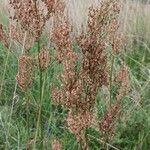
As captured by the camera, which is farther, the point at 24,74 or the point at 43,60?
the point at 24,74

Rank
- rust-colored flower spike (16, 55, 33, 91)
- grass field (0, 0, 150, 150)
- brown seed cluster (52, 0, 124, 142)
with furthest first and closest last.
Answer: grass field (0, 0, 150, 150), rust-colored flower spike (16, 55, 33, 91), brown seed cluster (52, 0, 124, 142)

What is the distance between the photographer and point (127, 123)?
3.37 m

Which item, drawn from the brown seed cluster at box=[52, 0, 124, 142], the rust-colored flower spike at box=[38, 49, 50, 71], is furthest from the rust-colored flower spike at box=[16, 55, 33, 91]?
the brown seed cluster at box=[52, 0, 124, 142]

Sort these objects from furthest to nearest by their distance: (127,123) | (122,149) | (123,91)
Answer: (127,123), (122,149), (123,91)

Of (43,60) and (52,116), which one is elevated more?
(43,60)

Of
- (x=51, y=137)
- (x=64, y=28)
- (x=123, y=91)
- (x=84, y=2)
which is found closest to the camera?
(x=64, y=28)

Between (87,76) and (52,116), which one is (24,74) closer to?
(87,76)

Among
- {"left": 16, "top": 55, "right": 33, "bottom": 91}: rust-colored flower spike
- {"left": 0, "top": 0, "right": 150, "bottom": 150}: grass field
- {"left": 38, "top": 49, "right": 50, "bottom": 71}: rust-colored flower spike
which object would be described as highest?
{"left": 38, "top": 49, "right": 50, "bottom": 71}: rust-colored flower spike

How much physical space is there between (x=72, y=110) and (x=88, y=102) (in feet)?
0.24

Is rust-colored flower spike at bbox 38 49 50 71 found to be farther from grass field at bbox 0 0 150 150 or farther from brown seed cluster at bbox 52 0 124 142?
grass field at bbox 0 0 150 150

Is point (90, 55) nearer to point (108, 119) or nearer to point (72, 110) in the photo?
point (72, 110)

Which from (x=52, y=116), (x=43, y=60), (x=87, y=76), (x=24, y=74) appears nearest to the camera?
(x=87, y=76)

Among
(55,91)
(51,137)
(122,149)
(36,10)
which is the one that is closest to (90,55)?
(36,10)

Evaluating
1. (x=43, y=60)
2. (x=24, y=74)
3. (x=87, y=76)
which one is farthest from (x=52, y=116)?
(x=87, y=76)
